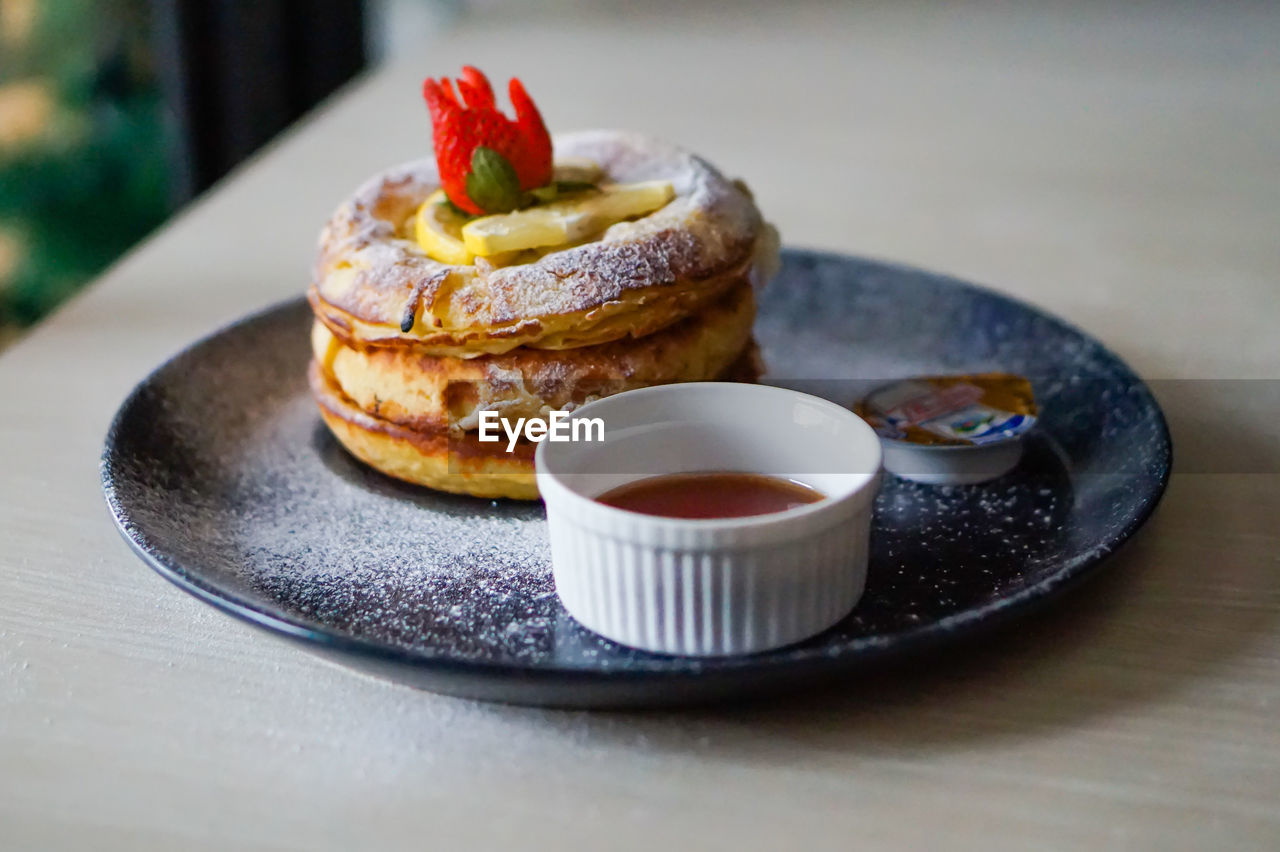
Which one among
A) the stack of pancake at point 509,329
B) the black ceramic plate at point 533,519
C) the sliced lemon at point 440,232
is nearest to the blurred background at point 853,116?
the black ceramic plate at point 533,519

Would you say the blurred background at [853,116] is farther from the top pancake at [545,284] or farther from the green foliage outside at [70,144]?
the top pancake at [545,284]

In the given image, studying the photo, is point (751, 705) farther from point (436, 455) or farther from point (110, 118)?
point (110, 118)

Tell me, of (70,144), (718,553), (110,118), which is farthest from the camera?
(110,118)

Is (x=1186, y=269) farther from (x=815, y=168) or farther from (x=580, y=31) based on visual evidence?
(x=580, y=31)

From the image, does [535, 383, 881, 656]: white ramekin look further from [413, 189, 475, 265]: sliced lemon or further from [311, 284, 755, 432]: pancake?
[413, 189, 475, 265]: sliced lemon

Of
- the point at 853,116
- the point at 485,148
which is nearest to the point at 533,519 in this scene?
the point at 485,148
